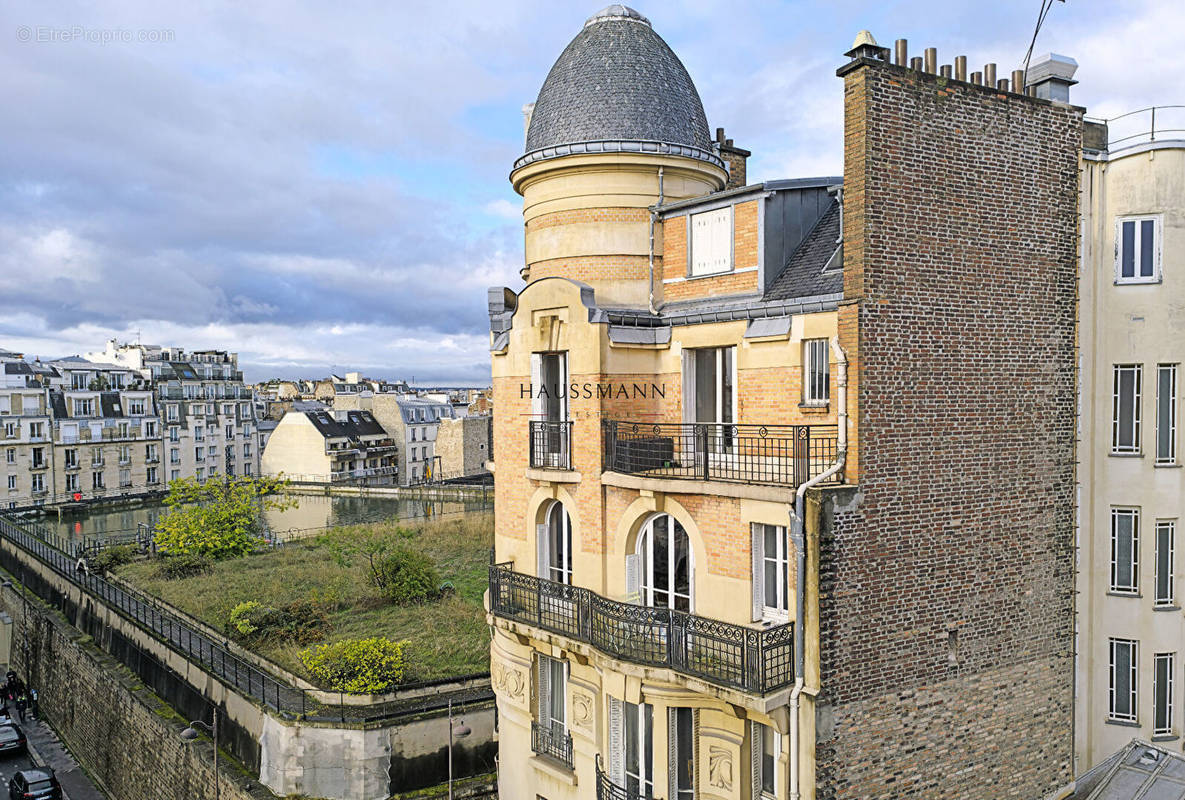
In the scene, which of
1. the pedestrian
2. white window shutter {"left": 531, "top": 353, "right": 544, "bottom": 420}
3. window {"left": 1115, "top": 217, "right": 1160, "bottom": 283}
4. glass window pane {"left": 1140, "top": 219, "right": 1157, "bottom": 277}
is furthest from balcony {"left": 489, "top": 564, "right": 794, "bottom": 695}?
the pedestrian

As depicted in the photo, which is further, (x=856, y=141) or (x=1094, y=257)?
(x=1094, y=257)

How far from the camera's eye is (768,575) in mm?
13625

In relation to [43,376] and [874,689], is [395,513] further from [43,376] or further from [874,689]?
[874,689]

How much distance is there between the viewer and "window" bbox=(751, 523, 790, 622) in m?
13.3

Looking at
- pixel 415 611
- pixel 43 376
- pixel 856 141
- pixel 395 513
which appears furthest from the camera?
pixel 43 376

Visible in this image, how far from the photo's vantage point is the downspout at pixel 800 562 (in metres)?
12.1

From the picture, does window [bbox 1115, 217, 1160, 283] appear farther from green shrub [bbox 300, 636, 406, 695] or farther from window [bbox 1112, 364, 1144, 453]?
green shrub [bbox 300, 636, 406, 695]

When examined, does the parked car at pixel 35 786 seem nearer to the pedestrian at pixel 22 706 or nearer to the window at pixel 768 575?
the pedestrian at pixel 22 706

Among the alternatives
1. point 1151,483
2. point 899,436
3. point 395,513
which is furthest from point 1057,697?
point 395,513

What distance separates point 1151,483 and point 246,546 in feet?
140

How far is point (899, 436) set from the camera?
12.8 m

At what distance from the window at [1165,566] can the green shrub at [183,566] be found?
135 ft

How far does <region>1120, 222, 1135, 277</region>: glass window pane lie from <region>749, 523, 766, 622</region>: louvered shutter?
784 cm

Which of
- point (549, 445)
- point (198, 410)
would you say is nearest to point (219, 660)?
point (549, 445)
